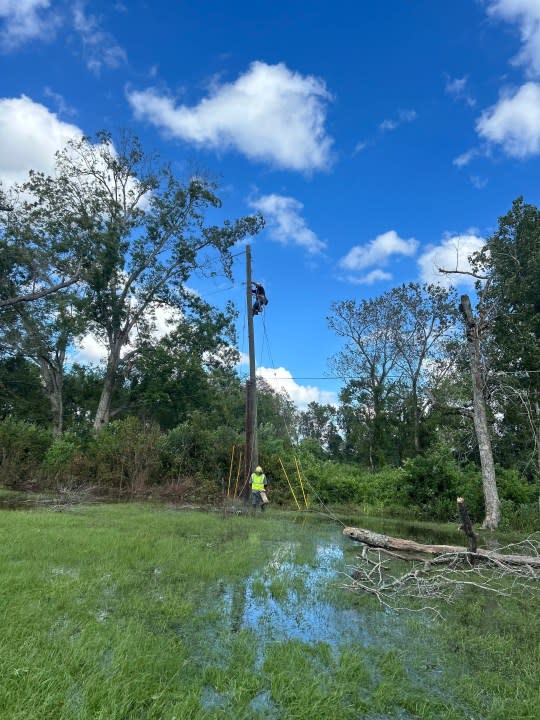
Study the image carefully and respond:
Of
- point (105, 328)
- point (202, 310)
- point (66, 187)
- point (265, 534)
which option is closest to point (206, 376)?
point (202, 310)

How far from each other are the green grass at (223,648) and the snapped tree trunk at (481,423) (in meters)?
9.25

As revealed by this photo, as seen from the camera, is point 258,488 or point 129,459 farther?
point 129,459

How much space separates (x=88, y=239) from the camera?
26969 mm

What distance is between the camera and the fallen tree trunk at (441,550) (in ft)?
26.5

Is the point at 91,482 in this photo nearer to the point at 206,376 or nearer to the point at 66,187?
the point at 206,376

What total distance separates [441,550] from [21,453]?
18.9 metres

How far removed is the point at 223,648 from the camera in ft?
13.8

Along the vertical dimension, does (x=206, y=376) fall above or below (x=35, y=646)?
above

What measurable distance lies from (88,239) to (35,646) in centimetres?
2654

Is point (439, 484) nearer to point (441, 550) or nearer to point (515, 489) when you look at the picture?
point (515, 489)

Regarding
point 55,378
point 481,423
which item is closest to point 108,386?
point 55,378

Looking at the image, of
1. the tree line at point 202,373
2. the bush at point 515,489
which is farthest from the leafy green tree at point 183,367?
the bush at point 515,489

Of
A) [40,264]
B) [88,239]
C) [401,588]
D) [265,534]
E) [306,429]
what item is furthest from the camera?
[306,429]

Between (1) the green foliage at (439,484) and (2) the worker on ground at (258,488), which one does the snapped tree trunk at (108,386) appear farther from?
(1) the green foliage at (439,484)
